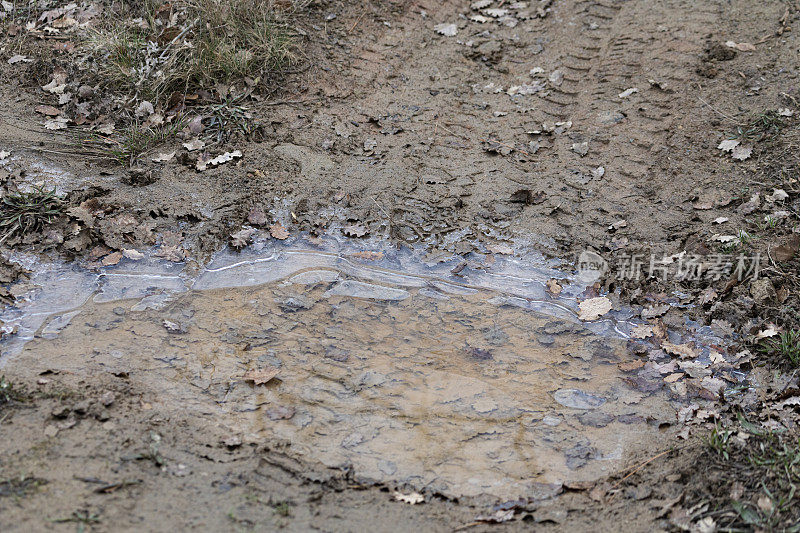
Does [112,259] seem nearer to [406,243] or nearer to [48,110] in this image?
[48,110]

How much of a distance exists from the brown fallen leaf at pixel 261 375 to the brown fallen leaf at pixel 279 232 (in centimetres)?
138

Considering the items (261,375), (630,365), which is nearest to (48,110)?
(261,375)

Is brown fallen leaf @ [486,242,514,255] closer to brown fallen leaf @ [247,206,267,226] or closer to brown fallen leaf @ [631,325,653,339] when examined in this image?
brown fallen leaf @ [631,325,653,339]

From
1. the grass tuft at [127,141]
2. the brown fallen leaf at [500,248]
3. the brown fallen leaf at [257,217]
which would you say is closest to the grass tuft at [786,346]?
the brown fallen leaf at [500,248]

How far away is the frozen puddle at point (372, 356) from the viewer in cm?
327

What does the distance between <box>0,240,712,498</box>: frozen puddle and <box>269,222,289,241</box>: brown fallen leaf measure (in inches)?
3.1

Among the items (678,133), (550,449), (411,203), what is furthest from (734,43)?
(550,449)

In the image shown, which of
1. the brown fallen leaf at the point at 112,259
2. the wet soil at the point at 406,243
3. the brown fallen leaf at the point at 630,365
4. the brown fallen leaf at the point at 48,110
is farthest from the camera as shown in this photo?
the brown fallen leaf at the point at 48,110

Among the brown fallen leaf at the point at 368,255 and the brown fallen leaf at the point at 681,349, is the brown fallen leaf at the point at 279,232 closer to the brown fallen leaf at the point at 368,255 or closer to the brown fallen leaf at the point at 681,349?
the brown fallen leaf at the point at 368,255

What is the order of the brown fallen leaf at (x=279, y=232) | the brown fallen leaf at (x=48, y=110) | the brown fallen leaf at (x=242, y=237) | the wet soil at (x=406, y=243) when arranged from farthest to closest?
the brown fallen leaf at (x=48, y=110) < the brown fallen leaf at (x=279, y=232) < the brown fallen leaf at (x=242, y=237) < the wet soil at (x=406, y=243)

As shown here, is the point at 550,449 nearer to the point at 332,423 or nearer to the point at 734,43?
the point at 332,423

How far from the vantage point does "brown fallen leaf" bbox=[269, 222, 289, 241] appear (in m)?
4.80

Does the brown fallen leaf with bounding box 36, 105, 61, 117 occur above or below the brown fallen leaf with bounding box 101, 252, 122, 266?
above

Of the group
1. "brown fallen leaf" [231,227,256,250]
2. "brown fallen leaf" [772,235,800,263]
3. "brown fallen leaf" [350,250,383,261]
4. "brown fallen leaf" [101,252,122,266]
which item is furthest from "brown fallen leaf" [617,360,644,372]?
"brown fallen leaf" [101,252,122,266]
